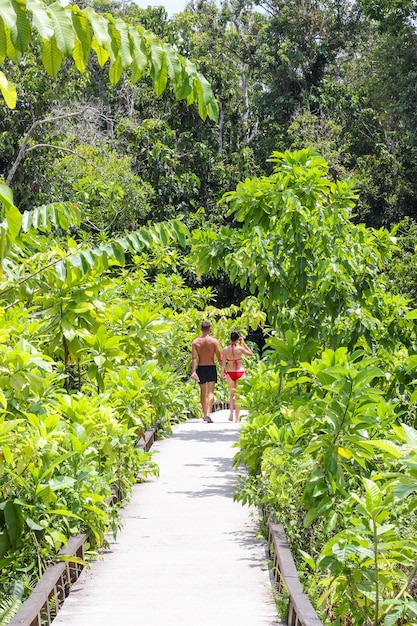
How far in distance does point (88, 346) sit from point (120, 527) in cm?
154

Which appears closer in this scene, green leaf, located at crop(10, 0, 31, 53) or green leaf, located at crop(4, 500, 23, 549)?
green leaf, located at crop(10, 0, 31, 53)

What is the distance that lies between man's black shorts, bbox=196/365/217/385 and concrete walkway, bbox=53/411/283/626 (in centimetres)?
491

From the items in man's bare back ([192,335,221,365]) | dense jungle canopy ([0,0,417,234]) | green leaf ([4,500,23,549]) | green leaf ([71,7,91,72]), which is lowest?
green leaf ([4,500,23,549])

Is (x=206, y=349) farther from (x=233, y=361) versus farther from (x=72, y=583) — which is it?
(x=72, y=583)

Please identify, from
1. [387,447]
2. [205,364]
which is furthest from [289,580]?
[205,364]

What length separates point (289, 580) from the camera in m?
5.01

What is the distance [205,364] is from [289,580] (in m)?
9.35

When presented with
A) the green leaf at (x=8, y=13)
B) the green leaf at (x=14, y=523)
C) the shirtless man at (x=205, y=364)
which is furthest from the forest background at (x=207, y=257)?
the green leaf at (x=8, y=13)

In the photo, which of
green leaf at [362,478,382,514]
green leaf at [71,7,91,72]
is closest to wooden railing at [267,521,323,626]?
green leaf at [362,478,382,514]

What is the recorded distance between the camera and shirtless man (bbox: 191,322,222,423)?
47.1ft

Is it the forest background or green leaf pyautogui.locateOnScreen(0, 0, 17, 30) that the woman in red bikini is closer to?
the forest background

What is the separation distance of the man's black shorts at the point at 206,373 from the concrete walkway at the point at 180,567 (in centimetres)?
491

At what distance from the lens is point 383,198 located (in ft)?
95.4

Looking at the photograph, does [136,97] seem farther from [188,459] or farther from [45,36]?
[45,36]
